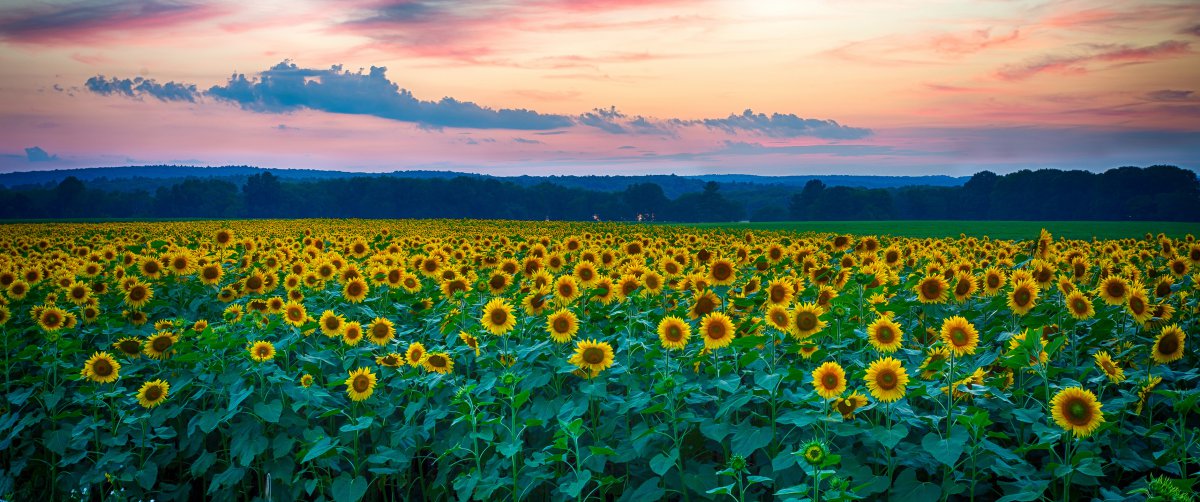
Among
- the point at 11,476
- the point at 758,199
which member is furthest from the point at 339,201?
the point at 11,476

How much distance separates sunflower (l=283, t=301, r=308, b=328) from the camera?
7375 mm

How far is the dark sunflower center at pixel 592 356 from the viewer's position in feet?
18.1

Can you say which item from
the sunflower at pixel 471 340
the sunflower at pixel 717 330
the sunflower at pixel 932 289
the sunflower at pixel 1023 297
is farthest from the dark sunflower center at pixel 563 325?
the sunflower at pixel 1023 297

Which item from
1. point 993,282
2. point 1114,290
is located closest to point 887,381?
point 993,282

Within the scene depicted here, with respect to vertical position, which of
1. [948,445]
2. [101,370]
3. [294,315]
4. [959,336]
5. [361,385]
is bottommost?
[101,370]

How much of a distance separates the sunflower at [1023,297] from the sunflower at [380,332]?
18.2 ft

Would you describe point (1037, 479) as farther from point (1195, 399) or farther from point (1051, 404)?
point (1195, 399)

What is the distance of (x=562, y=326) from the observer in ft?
20.3

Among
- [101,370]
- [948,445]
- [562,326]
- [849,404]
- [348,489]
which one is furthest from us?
[101,370]

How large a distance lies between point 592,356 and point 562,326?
2.30ft

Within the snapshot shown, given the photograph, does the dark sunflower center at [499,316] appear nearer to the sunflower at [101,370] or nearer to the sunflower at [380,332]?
the sunflower at [380,332]

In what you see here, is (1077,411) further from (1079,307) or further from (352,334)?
(352,334)

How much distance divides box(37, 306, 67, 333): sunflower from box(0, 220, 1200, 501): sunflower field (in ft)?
0.10

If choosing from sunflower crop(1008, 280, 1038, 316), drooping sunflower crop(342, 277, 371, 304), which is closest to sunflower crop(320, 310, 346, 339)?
drooping sunflower crop(342, 277, 371, 304)
